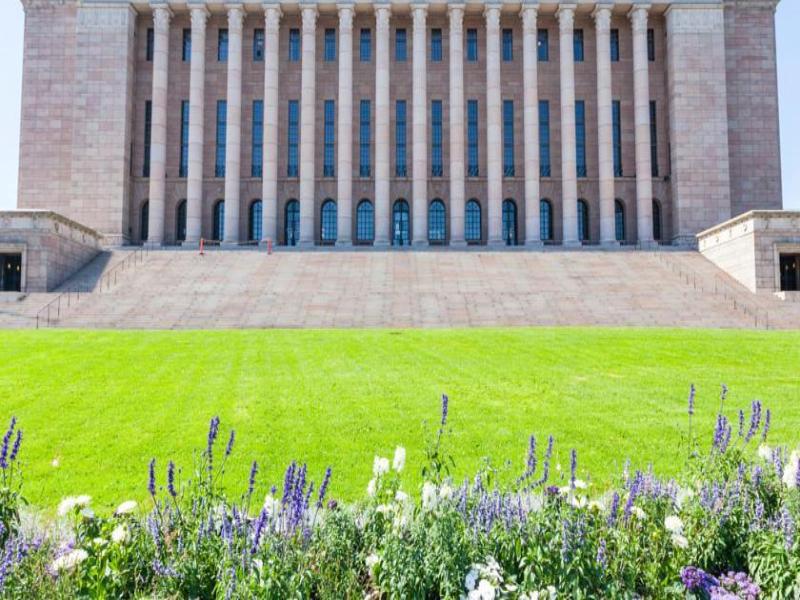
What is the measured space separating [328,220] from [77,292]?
1105 inches

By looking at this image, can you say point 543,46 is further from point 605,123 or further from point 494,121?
point 494,121

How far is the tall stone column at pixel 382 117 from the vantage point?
56719 mm

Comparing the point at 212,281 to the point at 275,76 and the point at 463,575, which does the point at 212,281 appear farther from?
the point at 463,575

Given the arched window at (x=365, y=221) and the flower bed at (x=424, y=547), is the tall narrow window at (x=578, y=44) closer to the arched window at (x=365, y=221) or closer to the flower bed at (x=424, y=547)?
the arched window at (x=365, y=221)

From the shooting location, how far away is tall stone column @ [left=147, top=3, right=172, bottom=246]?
185ft

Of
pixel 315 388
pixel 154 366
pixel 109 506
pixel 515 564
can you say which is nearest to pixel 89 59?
pixel 154 366

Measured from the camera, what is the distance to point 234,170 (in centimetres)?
5688

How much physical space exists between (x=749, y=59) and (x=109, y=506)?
223ft

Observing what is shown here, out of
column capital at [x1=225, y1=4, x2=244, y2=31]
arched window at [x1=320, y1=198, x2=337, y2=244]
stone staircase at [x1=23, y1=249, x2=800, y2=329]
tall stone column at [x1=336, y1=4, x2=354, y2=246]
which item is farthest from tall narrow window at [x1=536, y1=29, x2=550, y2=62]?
column capital at [x1=225, y1=4, x2=244, y2=31]

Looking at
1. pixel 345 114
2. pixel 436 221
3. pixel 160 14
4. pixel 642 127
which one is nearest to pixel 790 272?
pixel 642 127

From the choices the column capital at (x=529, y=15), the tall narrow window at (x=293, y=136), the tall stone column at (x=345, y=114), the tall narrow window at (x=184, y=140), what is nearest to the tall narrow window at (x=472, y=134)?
the column capital at (x=529, y=15)

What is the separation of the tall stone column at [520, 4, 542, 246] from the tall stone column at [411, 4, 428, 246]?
887 cm

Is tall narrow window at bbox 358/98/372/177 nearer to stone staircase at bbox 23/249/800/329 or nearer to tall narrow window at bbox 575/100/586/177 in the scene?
stone staircase at bbox 23/249/800/329

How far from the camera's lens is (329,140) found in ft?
197
